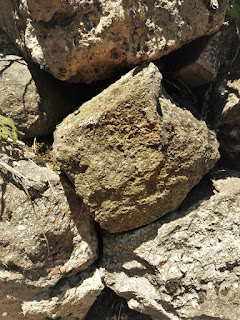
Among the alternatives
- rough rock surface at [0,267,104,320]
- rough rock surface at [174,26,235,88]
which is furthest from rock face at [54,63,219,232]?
rough rock surface at [0,267,104,320]

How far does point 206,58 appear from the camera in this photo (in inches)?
123

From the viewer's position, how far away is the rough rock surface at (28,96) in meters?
3.10

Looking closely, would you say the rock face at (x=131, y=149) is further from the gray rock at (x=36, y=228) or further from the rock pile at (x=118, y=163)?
the gray rock at (x=36, y=228)

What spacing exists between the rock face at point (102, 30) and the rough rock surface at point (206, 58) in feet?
0.69

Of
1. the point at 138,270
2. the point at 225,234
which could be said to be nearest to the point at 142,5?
the point at 225,234

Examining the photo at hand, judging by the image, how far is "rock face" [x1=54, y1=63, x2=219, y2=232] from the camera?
260 cm

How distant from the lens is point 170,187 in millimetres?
2791

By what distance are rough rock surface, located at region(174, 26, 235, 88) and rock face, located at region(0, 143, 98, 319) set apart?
A: 1890 mm

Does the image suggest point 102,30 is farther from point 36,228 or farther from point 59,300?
point 59,300

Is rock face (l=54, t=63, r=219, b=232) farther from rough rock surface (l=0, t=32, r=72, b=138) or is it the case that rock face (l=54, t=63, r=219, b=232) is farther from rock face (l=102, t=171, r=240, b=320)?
rough rock surface (l=0, t=32, r=72, b=138)

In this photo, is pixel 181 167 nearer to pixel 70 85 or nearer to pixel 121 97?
pixel 121 97

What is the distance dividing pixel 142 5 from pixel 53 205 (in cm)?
216

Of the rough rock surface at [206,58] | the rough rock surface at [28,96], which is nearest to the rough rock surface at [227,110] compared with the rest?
the rough rock surface at [206,58]

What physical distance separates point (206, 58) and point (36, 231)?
8.59 feet
